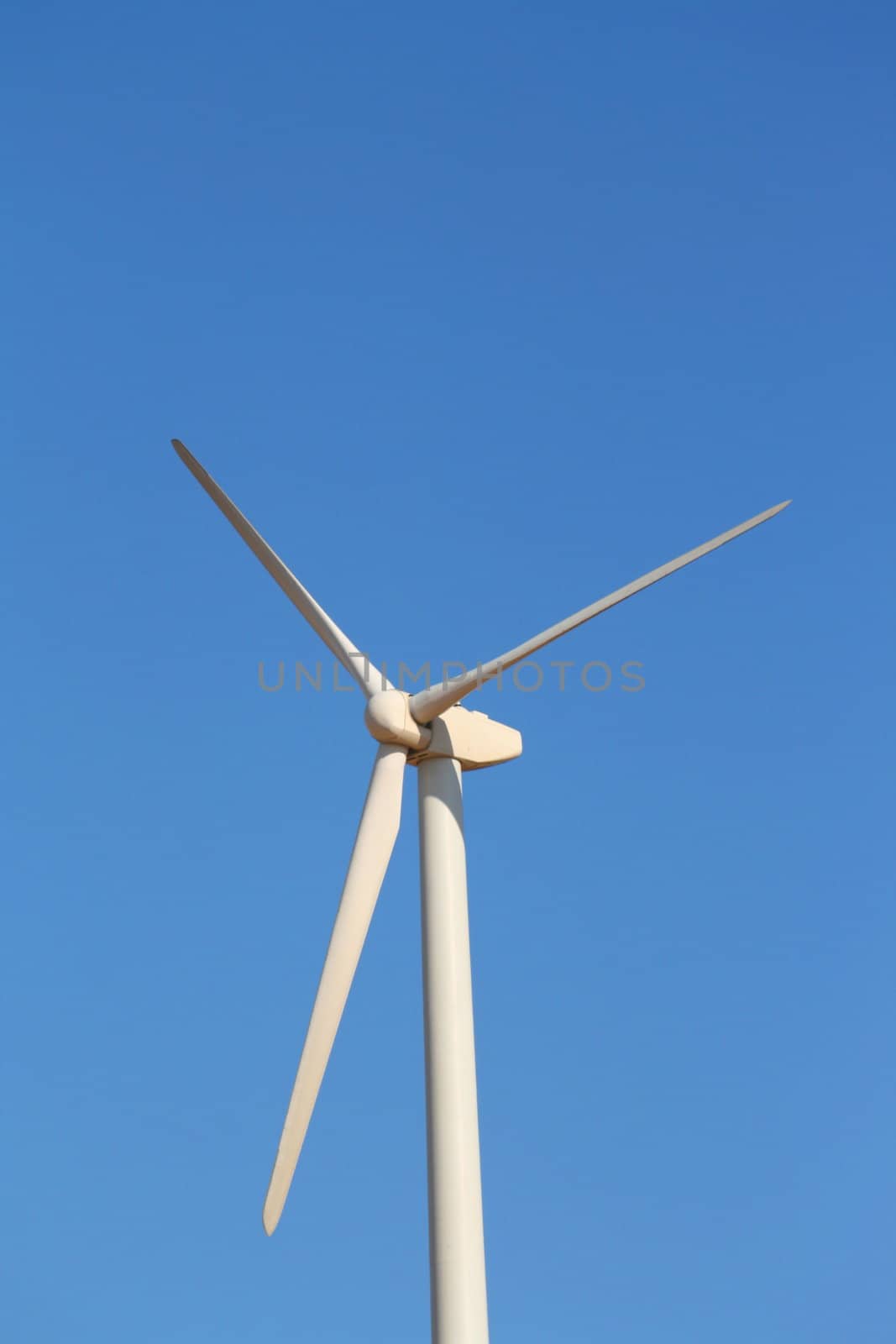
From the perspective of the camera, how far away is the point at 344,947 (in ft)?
60.6

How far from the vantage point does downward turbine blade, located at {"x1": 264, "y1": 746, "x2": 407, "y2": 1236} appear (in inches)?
681

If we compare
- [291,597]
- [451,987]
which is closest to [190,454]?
[291,597]

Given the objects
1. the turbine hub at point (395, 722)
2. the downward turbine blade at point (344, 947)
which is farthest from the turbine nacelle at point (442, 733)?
the downward turbine blade at point (344, 947)

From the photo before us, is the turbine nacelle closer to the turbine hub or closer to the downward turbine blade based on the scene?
the turbine hub

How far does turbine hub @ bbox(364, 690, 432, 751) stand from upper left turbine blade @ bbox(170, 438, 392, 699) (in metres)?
0.42

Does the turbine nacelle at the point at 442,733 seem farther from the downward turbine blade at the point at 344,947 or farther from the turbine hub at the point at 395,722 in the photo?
the downward turbine blade at the point at 344,947

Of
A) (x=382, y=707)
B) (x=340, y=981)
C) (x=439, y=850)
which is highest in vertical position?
(x=382, y=707)

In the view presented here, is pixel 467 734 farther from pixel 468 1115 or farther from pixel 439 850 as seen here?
pixel 468 1115

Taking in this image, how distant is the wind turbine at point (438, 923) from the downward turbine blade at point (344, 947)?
1 centimetres

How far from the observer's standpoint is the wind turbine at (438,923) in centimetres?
1744

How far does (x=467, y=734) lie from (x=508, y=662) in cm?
115

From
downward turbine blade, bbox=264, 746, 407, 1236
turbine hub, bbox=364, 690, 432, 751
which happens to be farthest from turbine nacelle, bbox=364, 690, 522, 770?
downward turbine blade, bbox=264, 746, 407, 1236

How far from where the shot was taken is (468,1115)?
59.9 feet

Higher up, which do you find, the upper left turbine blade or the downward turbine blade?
the upper left turbine blade
